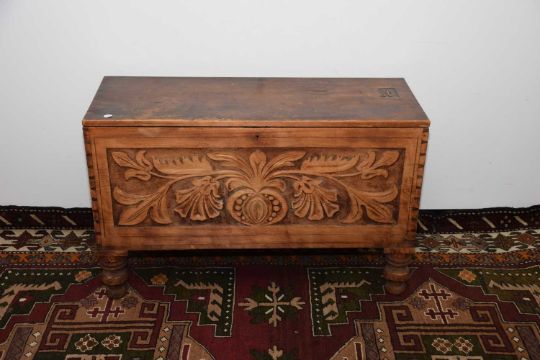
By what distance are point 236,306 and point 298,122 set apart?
0.69m

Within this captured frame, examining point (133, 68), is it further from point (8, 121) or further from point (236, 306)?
point (236, 306)

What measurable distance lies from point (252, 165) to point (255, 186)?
0.25 ft

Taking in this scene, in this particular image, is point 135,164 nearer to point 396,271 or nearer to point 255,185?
point 255,185

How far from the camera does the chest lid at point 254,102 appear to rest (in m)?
1.94

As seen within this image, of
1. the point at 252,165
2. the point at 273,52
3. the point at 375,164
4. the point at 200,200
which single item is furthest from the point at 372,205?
the point at 273,52

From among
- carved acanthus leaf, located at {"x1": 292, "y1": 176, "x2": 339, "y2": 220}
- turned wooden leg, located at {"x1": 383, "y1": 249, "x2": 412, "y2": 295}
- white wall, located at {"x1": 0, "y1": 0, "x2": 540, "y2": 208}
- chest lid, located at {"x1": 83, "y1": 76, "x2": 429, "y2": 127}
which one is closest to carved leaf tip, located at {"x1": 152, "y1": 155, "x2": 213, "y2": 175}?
chest lid, located at {"x1": 83, "y1": 76, "x2": 429, "y2": 127}

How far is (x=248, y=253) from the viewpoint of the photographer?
247cm

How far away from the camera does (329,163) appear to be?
6.59 ft

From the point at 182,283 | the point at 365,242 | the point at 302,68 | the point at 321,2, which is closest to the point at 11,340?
the point at 182,283

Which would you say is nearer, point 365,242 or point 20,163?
point 365,242

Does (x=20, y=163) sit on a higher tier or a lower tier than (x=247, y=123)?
lower

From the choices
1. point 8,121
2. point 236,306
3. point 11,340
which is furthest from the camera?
point 8,121

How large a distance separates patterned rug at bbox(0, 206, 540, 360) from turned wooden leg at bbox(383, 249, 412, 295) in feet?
0.13

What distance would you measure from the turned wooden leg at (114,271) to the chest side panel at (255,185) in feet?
0.24
